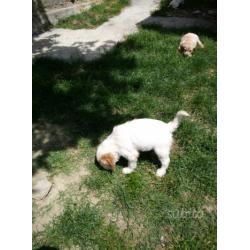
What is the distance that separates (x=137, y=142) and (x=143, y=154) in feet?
2.15

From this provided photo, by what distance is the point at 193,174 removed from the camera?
464 cm

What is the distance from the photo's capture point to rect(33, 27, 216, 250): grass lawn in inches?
159

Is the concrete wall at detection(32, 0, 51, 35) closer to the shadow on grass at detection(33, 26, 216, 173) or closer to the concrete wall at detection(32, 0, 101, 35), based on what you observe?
the concrete wall at detection(32, 0, 101, 35)

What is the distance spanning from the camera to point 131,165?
15.2ft

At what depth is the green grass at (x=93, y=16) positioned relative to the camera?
9.98 m

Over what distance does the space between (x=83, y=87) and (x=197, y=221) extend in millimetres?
3656

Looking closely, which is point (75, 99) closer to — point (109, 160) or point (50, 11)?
point (109, 160)

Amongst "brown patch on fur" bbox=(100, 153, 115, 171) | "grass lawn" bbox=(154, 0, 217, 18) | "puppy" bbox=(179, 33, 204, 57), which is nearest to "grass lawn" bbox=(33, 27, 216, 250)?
"puppy" bbox=(179, 33, 204, 57)

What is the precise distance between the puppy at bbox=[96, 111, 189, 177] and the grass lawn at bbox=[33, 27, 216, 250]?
345mm

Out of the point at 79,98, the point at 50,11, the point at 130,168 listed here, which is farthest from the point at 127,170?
the point at 50,11

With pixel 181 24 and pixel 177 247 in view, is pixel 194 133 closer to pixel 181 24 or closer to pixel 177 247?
pixel 177 247

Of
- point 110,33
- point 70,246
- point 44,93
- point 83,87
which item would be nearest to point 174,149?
point 70,246

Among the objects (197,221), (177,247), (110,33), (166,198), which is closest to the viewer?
(177,247)

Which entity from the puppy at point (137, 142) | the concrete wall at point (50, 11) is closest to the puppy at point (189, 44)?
the puppy at point (137, 142)
